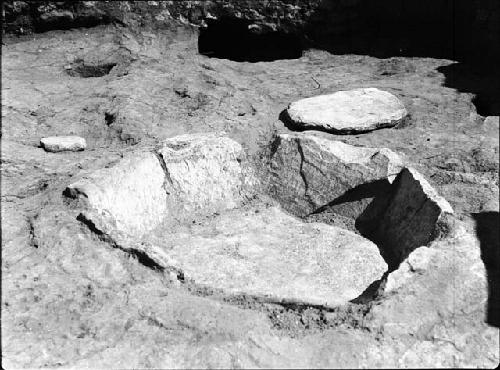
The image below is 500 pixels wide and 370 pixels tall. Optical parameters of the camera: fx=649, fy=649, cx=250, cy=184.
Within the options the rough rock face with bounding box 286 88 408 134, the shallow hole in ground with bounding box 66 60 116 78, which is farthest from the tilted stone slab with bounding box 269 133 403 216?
the shallow hole in ground with bounding box 66 60 116 78

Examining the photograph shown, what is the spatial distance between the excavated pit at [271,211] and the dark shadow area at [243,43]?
Answer: 2524 millimetres

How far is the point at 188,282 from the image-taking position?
307cm

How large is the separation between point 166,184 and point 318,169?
3.21ft

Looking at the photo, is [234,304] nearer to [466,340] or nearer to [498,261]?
[466,340]

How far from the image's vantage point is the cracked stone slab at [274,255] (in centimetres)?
350

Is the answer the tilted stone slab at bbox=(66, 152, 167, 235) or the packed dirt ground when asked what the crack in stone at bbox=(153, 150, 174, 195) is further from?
the packed dirt ground

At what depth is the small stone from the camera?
436cm

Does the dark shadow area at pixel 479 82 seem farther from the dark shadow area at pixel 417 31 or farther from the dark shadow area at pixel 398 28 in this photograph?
the dark shadow area at pixel 398 28

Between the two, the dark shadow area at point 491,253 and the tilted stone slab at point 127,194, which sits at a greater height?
the tilted stone slab at point 127,194

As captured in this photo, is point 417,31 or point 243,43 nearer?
point 417,31

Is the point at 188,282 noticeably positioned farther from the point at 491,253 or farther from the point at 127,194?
the point at 491,253

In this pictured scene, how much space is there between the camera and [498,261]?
3139 mm

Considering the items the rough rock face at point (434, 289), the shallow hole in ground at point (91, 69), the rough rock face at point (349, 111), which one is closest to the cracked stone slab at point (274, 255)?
the rough rock face at point (434, 289)

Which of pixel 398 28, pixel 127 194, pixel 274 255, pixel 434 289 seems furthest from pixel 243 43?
pixel 434 289
